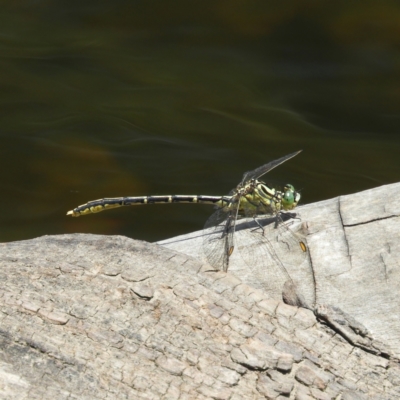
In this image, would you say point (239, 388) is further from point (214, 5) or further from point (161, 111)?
point (214, 5)

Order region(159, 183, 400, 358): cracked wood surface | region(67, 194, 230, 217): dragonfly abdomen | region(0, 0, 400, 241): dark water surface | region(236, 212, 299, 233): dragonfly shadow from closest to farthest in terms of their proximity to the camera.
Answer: region(159, 183, 400, 358): cracked wood surface < region(236, 212, 299, 233): dragonfly shadow < region(67, 194, 230, 217): dragonfly abdomen < region(0, 0, 400, 241): dark water surface

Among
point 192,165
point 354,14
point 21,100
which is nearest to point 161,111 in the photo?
point 192,165

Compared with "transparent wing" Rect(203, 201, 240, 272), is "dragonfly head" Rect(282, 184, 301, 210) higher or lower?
higher

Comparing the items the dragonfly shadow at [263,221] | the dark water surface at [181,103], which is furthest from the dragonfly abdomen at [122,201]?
the dark water surface at [181,103]

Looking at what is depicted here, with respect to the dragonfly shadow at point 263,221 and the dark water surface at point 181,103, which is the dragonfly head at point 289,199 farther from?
the dark water surface at point 181,103

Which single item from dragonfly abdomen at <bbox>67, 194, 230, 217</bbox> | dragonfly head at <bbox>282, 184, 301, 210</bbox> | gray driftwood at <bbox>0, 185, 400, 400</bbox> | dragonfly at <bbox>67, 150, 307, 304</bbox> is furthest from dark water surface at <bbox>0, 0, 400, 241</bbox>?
gray driftwood at <bbox>0, 185, 400, 400</bbox>

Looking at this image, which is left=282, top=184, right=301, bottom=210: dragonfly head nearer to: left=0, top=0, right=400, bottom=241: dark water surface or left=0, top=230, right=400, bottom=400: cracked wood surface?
left=0, top=230, right=400, bottom=400: cracked wood surface

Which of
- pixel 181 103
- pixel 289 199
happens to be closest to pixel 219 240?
pixel 289 199

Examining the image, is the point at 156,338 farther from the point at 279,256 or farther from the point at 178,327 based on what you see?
the point at 279,256
